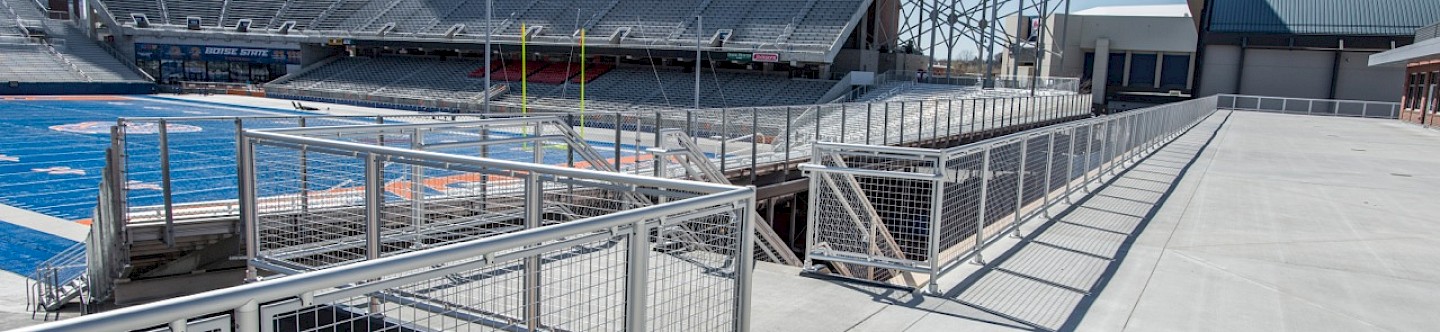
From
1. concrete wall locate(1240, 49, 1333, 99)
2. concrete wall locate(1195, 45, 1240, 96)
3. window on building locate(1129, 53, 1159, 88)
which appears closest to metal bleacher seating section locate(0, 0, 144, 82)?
window on building locate(1129, 53, 1159, 88)

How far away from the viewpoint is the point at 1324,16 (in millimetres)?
51375

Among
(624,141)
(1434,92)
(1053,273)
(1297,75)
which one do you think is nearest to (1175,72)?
(1297,75)

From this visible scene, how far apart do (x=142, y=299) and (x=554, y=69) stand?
4374 centimetres

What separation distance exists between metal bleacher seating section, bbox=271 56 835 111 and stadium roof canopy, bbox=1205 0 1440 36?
25.6 metres

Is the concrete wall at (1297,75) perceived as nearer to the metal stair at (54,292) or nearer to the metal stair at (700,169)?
the metal stair at (700,169)

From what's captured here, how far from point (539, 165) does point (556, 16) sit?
5005 centimetres

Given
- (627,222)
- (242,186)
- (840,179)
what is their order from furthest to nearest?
(840,179), (242,186), (627,222)

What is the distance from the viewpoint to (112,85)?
5359 cm

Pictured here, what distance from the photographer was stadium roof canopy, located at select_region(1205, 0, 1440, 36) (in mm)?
50594

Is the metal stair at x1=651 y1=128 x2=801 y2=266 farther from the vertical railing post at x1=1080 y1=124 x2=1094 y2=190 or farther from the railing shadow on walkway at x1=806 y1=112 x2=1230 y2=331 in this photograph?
the vertical railing post at x1=1080 y1=124 x2=1094 y2=190

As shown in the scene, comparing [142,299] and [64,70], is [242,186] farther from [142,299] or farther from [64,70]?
[64,70]

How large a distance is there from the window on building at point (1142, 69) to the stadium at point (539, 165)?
35.1 inches

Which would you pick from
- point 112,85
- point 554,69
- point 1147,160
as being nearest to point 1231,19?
point 554,69

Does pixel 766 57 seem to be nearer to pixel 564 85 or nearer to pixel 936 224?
pixel 564 85
